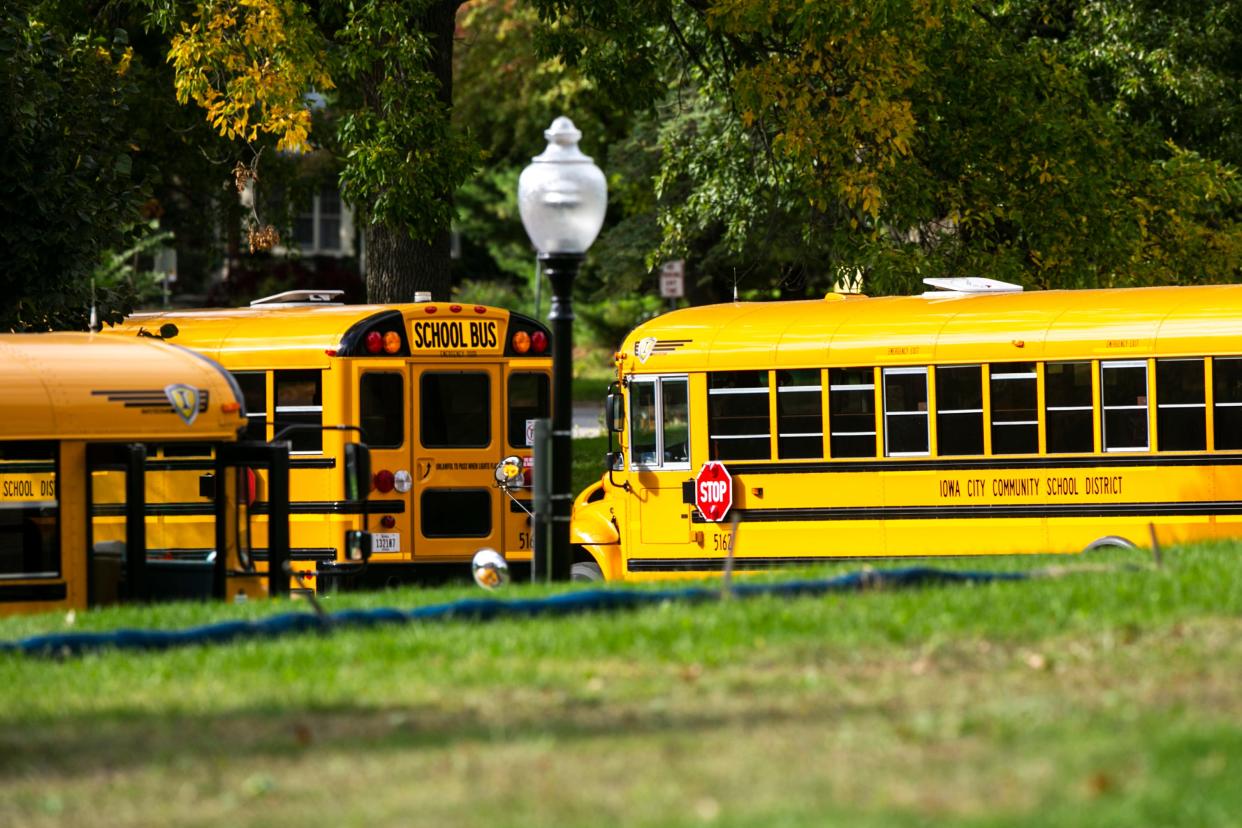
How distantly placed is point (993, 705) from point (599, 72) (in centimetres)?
1703

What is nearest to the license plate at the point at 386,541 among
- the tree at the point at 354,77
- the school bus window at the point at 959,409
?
the tree at the point at 354,77

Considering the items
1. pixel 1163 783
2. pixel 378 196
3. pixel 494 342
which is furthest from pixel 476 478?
pixel 1163 783

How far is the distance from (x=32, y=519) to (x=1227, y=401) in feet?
28.0

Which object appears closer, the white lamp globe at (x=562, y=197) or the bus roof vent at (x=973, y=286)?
the white lamp globe at (x=562, y=197)

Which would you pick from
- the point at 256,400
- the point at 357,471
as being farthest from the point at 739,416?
the point at 357,471

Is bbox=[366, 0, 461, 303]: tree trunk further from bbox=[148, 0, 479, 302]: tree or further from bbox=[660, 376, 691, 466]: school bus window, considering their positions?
bbox=[660, 376, 691, 466]: school bus window

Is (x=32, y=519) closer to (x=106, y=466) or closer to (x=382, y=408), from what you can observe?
(x=106, y=466)

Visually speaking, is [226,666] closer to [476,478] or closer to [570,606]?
[570,606]

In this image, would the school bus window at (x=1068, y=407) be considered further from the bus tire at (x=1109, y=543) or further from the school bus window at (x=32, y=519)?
the school bus window at (x=32, y=519)

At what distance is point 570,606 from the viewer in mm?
10086

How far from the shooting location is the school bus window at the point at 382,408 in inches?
683

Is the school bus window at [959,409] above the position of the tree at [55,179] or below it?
below

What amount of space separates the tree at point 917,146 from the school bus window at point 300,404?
240 inches

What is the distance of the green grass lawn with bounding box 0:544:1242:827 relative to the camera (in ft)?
20.6
